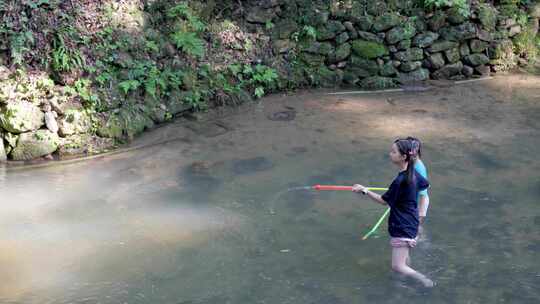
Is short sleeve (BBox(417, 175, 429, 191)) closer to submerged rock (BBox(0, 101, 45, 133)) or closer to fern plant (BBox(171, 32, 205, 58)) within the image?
submerged rock (BBox(0, 101, 45, 133))

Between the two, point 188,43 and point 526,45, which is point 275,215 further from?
point 526,45

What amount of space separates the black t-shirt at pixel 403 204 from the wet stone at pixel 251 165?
3237 mm

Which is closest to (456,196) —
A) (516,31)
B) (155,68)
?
(155,68)

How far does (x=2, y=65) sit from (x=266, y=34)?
4.95 meters

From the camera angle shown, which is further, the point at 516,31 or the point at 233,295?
the point at 516,31

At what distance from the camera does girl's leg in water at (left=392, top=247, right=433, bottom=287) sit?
243 inches

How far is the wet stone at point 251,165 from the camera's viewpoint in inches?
356

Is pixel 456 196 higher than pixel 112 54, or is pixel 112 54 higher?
pixel 112 54

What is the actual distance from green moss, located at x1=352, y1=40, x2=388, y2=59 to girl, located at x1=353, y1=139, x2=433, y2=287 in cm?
692

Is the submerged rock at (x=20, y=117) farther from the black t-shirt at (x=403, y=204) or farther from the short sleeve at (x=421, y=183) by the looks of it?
the short sleeve at (x=421, y=183)

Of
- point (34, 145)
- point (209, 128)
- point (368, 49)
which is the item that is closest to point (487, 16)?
point (368, 49)

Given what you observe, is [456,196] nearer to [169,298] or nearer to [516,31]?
[169,298]

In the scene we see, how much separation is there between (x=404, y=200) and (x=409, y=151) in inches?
18.0

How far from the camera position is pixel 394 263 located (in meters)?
6.28
